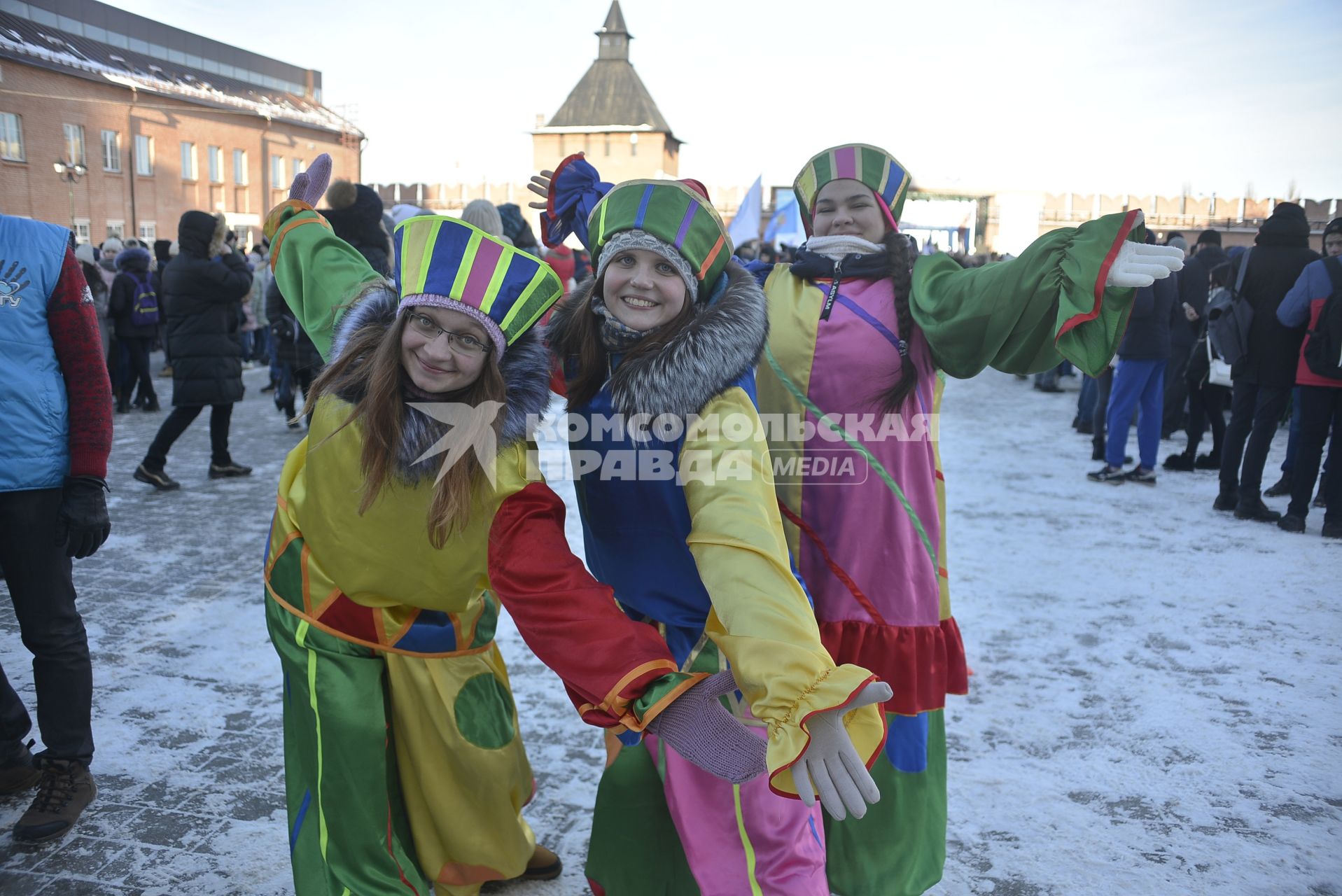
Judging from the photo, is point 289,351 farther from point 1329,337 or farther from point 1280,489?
point 1280,489

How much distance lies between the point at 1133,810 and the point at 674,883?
160 cm

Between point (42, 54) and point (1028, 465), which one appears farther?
point (1028, 465)

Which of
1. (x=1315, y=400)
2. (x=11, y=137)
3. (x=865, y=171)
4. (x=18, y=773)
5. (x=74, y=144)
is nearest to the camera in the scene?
(x=865, y=171)

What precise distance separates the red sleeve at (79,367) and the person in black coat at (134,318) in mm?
7470

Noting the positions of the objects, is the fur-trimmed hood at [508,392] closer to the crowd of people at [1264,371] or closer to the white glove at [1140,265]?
the white glove at [1140,265]

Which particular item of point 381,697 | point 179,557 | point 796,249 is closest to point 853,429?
point 796,249

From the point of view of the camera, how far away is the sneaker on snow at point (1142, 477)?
723cm

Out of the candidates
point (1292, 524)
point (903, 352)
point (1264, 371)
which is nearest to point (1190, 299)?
point (1264, 371)

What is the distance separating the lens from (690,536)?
163 centimetres

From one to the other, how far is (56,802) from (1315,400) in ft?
22.3

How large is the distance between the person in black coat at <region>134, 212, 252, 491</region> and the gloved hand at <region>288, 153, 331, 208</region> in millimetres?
4250

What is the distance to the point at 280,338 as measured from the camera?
821 cm

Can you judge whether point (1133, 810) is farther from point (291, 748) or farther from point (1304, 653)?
point (291, 748)

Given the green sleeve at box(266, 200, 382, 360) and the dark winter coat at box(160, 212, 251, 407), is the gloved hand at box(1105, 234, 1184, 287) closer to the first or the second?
the green sleeve at box(266, 200, 382, 360)
